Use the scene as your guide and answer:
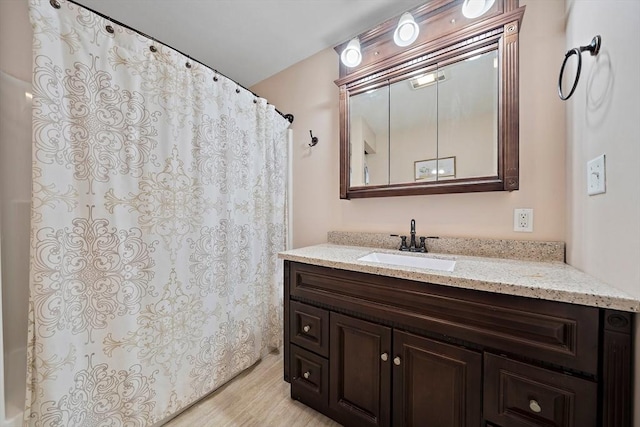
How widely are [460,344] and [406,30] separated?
63.9 inches

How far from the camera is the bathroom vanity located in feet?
2.18

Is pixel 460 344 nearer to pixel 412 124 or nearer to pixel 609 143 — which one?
pixel 609 143

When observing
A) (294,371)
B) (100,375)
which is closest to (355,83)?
(294,371)

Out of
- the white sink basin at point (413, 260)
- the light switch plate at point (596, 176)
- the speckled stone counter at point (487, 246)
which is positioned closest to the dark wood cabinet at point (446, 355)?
the white sink basin at point (413, 260)

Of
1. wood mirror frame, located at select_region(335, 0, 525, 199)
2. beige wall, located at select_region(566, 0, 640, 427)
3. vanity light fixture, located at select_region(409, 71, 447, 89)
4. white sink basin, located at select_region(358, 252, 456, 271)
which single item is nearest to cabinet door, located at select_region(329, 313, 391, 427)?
white sink basin, located at select_region(358, 252, 456, 271)

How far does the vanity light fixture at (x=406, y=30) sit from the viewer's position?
4.35 feet

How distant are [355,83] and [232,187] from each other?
112 cm

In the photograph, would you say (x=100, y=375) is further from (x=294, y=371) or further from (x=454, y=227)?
(x=454, y=227)

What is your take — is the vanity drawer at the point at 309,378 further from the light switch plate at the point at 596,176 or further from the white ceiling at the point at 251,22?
the white ceiling at the point at 251,22

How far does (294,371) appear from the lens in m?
1.31

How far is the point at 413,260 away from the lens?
1.31 meters

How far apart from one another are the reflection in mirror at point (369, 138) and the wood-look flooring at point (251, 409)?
1.40 meters

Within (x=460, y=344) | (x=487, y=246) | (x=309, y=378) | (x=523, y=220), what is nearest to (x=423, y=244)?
(x=487, y=246)

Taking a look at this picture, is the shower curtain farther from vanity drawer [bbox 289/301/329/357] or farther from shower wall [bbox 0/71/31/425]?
vanity drawer [bbox 289/301/329/357]
